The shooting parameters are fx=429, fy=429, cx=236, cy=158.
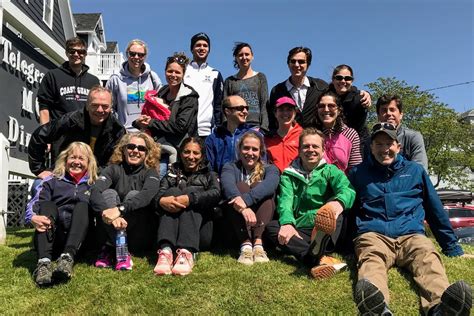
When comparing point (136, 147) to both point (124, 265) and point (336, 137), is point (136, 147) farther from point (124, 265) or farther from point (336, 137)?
point (336, 137)

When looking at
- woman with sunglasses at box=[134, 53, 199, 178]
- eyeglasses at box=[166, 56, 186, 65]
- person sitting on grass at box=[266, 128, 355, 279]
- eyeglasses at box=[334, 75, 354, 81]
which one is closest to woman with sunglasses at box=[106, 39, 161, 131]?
woman with sunglasses at box=[134, 53, 199, 178]

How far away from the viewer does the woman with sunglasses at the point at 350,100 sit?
6086 millimetres

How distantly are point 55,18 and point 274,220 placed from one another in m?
19.6

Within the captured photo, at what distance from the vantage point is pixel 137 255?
16.7ft

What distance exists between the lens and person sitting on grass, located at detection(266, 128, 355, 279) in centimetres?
448

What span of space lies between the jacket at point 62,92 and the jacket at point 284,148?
2.79 meters

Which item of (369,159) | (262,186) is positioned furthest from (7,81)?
(369,159)

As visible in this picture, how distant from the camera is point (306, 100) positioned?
625 cm

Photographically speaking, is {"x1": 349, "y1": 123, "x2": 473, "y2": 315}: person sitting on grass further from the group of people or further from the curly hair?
the curly hair

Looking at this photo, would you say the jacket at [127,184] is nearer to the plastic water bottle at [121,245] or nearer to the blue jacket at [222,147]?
the plastic water bottle at [121,245]

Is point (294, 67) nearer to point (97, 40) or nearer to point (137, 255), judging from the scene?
point (137, 255)

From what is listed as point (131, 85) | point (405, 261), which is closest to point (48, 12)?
point (131, 85)

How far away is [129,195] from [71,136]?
56.1 inches

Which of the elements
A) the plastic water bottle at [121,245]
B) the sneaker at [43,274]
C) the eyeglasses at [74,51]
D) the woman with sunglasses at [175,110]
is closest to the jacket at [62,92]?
the eyeglasses at [74,51]
